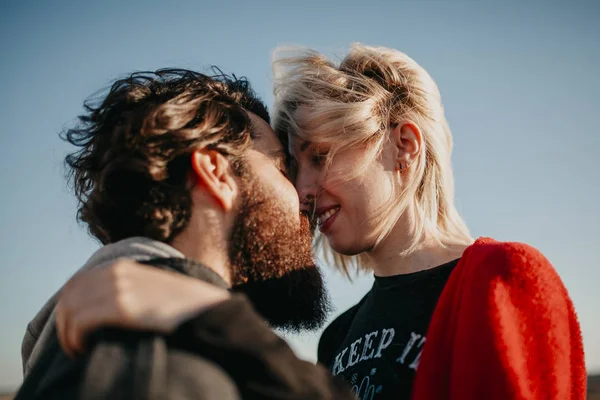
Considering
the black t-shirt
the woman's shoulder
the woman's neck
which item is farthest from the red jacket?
the woman's neck

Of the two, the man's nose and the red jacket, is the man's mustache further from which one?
the red jacket

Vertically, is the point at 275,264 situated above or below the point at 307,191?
below

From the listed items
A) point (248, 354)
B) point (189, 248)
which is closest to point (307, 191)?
point (189, 248)

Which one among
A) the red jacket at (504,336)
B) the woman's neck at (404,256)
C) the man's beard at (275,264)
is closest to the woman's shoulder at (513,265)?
the red jacket at (504,336)

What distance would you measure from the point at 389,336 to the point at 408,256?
19.3 inches

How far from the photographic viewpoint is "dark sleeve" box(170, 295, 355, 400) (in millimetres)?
1331

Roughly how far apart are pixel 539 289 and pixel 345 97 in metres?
1.46

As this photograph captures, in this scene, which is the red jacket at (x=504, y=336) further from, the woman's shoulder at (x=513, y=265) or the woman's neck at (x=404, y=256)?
the woman's neck at (x=404, y=256)

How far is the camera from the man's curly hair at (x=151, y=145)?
219cm

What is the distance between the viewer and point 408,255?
2.90 metres

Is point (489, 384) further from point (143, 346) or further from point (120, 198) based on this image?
point (120, 198)

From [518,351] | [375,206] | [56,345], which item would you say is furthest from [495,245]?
[56,345]

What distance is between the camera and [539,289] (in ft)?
7.24

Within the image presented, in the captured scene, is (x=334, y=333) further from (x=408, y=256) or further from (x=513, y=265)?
(x=513, y=265)
